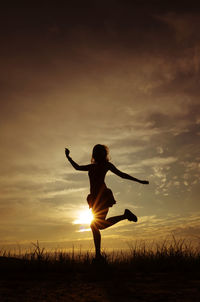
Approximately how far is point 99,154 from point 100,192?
0.79 m

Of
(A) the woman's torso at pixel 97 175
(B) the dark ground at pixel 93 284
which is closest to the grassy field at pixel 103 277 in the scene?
(B) the dark ground at pixel 93 284

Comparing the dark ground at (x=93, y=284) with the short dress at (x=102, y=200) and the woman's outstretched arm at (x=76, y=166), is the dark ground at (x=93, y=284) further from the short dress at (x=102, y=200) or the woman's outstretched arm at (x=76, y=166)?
the woman's outstretched arm at (x=76, y=166)

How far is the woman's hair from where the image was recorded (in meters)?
6.55

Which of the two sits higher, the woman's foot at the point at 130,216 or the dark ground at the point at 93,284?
the woman's foot at the point at 130,216

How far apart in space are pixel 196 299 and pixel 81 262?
10.5ft

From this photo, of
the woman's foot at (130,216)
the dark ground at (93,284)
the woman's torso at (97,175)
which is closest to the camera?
the dark ground at (93,284)

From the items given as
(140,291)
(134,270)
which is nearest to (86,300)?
(140,291)

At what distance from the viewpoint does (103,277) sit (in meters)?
5.04

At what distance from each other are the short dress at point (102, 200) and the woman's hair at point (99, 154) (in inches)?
23.0

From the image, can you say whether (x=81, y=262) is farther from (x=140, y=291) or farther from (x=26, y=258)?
(x=140, y=291)

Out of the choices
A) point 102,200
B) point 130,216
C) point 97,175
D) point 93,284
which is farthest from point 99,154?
point 93,284

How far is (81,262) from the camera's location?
6.22 m

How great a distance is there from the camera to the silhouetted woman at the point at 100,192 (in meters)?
6.28

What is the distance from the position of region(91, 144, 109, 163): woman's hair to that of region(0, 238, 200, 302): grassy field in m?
1.97
